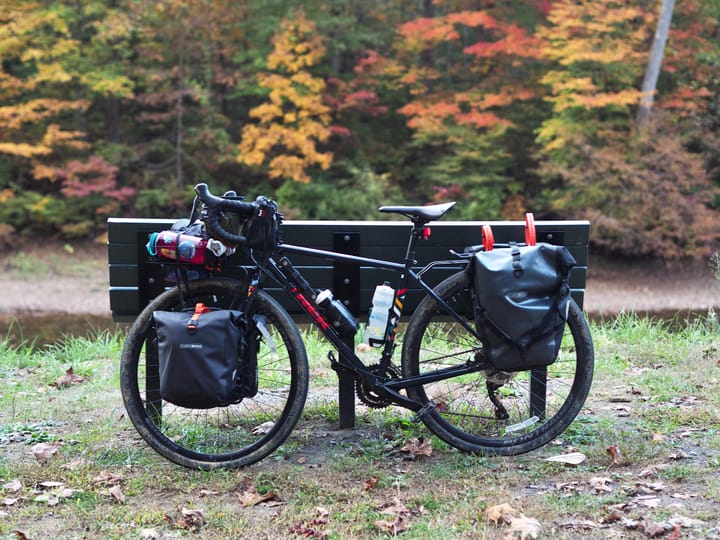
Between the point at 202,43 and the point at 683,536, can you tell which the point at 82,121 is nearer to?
the point at 202,43

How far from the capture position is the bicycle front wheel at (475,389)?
3.22 m

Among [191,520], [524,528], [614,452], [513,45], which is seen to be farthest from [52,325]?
[524,528]

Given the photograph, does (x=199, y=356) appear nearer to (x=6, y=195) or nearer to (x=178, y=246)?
(x=178, y=246)

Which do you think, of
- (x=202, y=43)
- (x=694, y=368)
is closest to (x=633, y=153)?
(x=202, y=43)

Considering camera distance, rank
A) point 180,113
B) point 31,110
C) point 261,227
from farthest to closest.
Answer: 1. point 180,113
2. point 31,110
3. point 261,227

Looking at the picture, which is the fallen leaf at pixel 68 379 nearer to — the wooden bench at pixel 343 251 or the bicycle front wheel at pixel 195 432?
the wooden bench at pixel 343 251

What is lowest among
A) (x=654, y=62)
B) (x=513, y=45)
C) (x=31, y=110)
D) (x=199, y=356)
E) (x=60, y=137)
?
Result: (x=199, y=356)

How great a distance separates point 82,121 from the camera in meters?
16.8

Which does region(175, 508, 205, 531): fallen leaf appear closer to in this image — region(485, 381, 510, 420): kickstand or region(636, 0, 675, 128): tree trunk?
region(485, 381, 510, 420): kickstand

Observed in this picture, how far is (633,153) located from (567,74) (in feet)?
6.14

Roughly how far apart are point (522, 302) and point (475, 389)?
78cm

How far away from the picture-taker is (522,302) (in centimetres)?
303

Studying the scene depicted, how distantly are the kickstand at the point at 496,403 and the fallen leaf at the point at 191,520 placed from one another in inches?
50.7

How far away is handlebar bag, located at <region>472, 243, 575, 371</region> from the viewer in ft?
9.93
